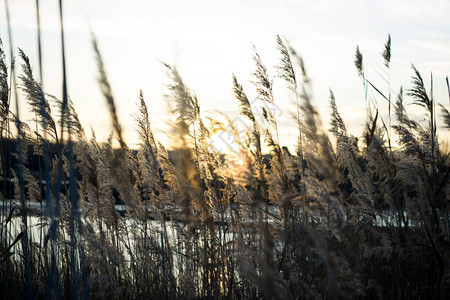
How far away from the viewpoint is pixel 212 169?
124 inches

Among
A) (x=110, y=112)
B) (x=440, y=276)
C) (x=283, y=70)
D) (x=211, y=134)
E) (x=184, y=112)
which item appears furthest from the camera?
(x=283, y=70)

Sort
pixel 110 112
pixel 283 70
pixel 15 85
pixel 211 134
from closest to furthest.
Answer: pixel 110 112, pixel 211 134, pixel 15 85, pixel 283 70

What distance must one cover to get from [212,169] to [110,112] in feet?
3.79

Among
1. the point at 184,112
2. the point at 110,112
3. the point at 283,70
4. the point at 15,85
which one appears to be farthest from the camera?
the point at 283,70

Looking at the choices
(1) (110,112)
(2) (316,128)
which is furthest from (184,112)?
(2) (316,128)

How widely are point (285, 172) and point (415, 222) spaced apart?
4.26ft

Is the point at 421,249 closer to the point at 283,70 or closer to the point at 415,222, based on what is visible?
the point at 415,222

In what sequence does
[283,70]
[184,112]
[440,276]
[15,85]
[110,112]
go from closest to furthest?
1. [110,112]
2. [184,112]
3. [440,276]
4. [15,85]
5. [283,70]

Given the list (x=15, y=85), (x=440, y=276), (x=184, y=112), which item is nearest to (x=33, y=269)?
(x=15, y=85)

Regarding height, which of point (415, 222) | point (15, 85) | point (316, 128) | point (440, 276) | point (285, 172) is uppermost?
point (15, 85)

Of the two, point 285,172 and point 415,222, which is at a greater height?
point 285,172

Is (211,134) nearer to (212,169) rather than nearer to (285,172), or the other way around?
(212,169)

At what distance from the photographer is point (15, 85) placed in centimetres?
351

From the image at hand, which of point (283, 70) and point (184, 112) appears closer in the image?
point (184, 112)
